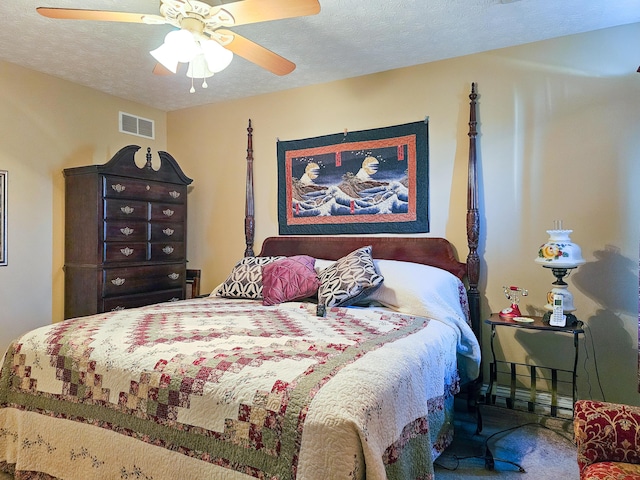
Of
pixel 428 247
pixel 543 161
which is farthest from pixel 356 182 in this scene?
pixel 543 161

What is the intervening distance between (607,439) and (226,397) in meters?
1.27

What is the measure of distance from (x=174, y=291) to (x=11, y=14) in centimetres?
236

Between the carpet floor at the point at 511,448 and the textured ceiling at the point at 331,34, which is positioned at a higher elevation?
the textured ceiling at the point at 331,34

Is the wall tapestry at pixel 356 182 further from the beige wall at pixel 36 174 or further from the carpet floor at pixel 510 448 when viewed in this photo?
the beige wall at pixel 36 174

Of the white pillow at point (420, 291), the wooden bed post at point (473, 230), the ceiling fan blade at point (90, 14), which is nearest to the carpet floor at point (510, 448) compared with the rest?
the wooden bed post at point (473, 230)

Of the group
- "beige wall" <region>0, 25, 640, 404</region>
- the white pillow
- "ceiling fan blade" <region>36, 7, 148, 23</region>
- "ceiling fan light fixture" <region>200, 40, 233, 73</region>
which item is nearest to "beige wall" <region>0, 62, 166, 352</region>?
"beige wall" <region>0, 25, 640, 404</region>

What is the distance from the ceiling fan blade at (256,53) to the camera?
7.26 feet

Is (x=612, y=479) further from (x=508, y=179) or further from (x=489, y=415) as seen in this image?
(x=508, y=179)

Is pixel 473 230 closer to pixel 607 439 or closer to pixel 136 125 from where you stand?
pixel 607 439

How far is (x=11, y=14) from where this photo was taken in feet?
8.37

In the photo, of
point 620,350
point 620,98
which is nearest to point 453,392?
point 620,350

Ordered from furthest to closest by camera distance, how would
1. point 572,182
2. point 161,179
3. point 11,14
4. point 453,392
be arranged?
1. point 161,179
2. point 572,182
3. point 11,14
4. point 453,392

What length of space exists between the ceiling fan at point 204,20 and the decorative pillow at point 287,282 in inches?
53.4

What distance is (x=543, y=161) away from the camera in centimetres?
288
